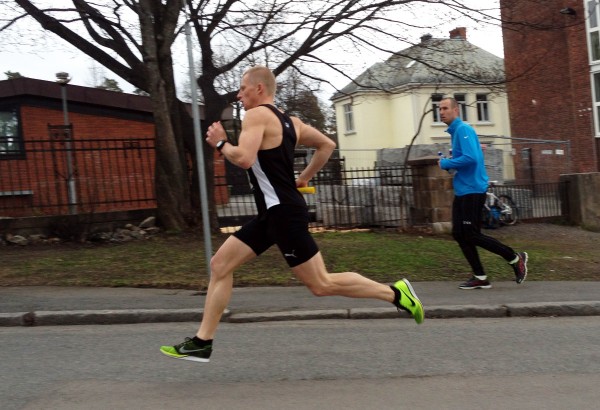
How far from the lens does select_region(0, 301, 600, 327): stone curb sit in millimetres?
5809

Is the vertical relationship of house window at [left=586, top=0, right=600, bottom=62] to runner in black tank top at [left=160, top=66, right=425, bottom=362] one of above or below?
above

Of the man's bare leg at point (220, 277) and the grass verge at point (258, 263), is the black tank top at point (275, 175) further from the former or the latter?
the grass verge at point (258, 263)

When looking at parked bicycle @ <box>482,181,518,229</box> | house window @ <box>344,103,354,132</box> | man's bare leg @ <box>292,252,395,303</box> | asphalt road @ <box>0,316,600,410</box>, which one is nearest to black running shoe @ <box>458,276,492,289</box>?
asphalt road @ <box>0,316,600,410</box>

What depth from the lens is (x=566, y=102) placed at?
2528cm

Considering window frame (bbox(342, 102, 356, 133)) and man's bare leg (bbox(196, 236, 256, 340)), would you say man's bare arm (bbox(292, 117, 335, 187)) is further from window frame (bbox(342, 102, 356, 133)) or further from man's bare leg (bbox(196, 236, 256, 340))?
window frame (bbox(342, 102, 356, 133))

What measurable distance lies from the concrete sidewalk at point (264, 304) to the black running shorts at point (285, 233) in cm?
205

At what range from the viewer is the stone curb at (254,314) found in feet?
19.1

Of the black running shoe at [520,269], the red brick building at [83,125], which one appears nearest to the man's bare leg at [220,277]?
the black running shoe at [520,269]

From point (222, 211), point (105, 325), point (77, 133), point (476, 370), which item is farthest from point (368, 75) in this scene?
point (77, 133)

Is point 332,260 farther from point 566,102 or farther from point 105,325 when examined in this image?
point 566,102

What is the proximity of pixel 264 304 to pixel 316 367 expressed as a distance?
84.0 inches

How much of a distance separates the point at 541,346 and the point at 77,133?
51.3 ft

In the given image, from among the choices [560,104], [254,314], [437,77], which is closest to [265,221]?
[254,314]

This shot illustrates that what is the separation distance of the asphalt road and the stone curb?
11 cm
